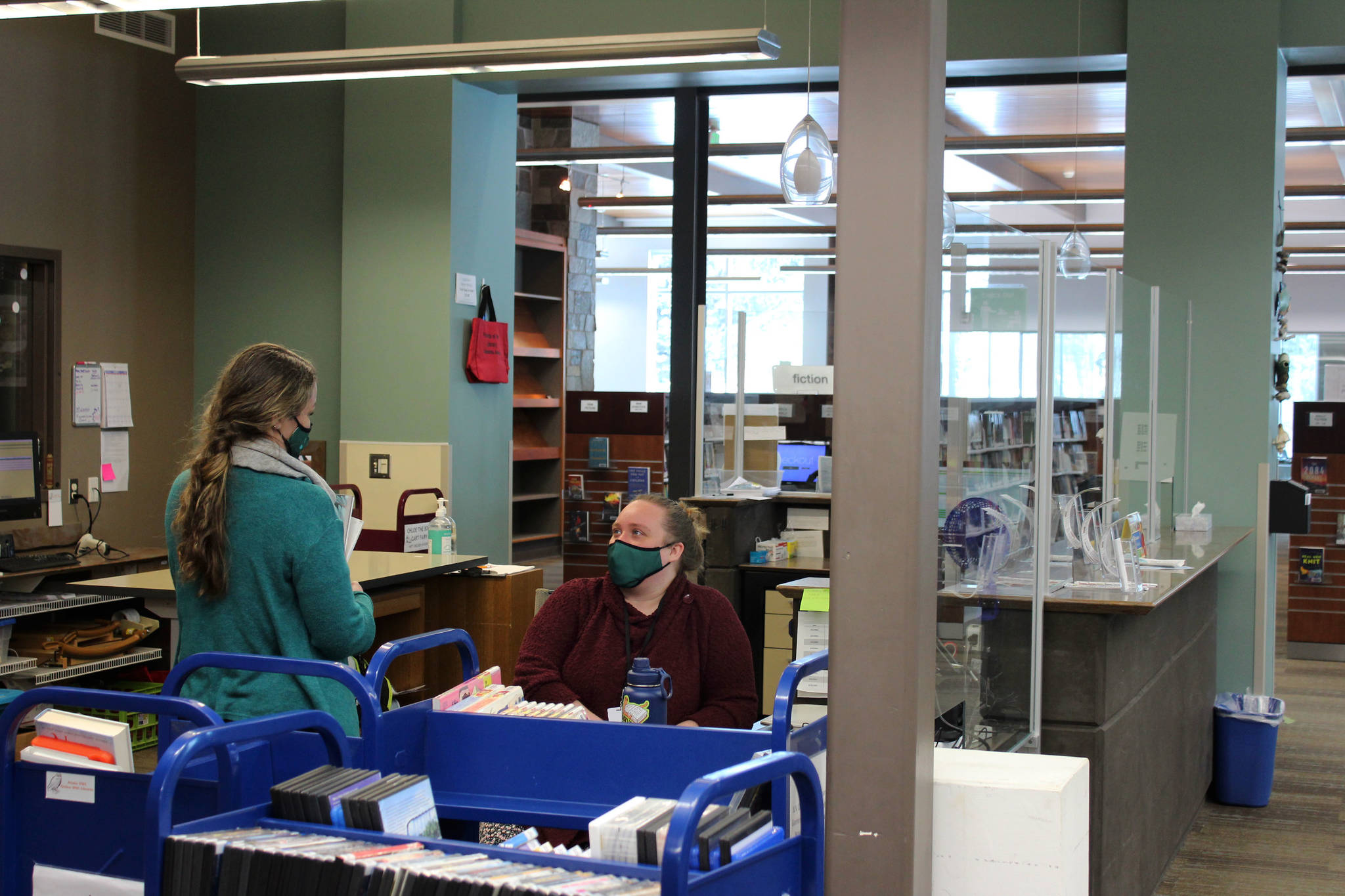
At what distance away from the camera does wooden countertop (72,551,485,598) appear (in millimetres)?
4505

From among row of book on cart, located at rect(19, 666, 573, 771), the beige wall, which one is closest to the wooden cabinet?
the beige wall

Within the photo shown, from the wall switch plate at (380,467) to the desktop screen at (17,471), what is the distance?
1790mm

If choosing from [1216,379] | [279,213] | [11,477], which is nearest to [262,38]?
[279,213]

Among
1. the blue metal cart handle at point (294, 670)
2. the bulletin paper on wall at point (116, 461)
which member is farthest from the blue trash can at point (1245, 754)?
the bulletin paper on wall at point (116, 461)

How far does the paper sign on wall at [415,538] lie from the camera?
5.77 metres

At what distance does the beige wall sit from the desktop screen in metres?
0.68

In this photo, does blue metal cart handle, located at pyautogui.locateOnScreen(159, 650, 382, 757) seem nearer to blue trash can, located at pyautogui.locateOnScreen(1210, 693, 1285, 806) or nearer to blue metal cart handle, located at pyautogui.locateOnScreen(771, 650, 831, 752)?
blue metal cart handle, located at pyautogui.locateOnScreen(771, 650, 831, 752)

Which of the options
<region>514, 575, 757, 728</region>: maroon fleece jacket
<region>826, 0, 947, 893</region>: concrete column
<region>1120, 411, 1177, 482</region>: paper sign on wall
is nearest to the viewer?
<region>826, 0, 947, 893</region>: concrete column

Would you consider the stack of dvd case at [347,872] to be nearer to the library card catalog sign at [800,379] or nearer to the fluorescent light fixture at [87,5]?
the fluorescent light fixture at [87,5]

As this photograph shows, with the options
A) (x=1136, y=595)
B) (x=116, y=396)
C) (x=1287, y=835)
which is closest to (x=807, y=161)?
(x=1136, y=595)

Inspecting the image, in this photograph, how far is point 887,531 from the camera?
1.94 m

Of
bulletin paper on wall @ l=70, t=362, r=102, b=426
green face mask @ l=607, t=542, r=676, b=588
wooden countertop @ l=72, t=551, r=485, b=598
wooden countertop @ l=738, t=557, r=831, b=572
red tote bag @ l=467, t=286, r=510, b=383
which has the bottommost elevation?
wooden countertop @ l=738, t=557, r=831, b=572

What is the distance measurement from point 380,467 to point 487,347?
2.98ft

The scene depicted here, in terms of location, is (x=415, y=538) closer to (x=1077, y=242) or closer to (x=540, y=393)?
(x=1077, y=242)
